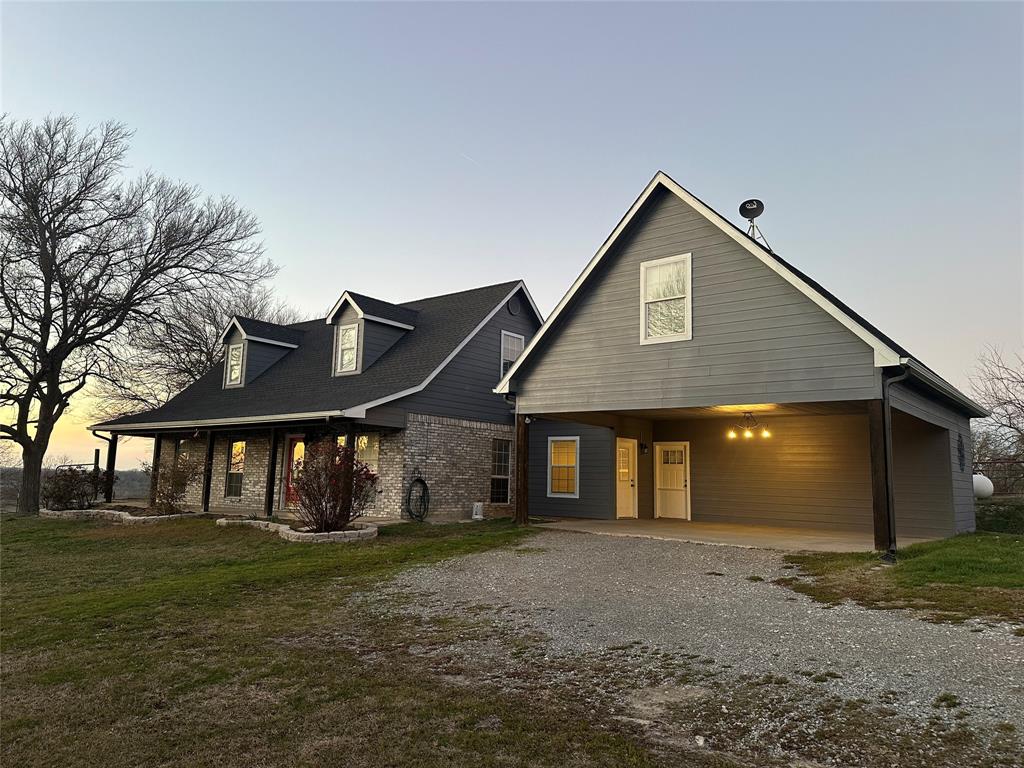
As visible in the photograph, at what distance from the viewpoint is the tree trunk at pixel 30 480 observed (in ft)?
71.8

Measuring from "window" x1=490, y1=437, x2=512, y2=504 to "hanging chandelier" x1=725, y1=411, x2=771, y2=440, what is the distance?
6.55 metres

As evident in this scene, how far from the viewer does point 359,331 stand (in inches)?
749

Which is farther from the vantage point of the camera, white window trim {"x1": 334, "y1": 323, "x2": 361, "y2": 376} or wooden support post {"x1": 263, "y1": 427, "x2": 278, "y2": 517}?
white window trim {"x1": 334, "y1": 323, "x2": 361, "y2": 376}

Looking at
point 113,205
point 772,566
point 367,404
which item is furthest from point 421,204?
point 772,566

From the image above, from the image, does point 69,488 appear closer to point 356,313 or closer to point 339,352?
point 339,352

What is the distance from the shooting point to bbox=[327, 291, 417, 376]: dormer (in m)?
19.0

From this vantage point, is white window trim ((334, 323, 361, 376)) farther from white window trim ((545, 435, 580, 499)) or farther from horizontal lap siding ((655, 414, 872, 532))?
horizontal lap siding ((655, 414, 872, 532))

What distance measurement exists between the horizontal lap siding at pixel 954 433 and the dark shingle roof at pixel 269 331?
62.0 feet

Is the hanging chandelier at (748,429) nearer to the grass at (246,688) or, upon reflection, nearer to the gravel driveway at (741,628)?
the gravel driveway at (741,628)

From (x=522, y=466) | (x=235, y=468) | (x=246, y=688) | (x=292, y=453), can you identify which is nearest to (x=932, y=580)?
(x=246, y=688)

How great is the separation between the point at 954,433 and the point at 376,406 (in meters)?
13.4

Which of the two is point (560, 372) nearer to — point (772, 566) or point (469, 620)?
point (772, 566)

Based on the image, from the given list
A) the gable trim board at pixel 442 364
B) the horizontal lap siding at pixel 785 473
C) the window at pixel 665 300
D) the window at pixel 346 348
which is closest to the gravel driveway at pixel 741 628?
the window at pixel 665 300

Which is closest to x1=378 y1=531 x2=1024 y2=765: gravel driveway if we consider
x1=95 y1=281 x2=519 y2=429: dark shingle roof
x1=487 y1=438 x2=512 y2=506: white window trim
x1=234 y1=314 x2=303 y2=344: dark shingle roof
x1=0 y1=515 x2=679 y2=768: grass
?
x1=0 y1=515 x2=679 y2=768: grass
